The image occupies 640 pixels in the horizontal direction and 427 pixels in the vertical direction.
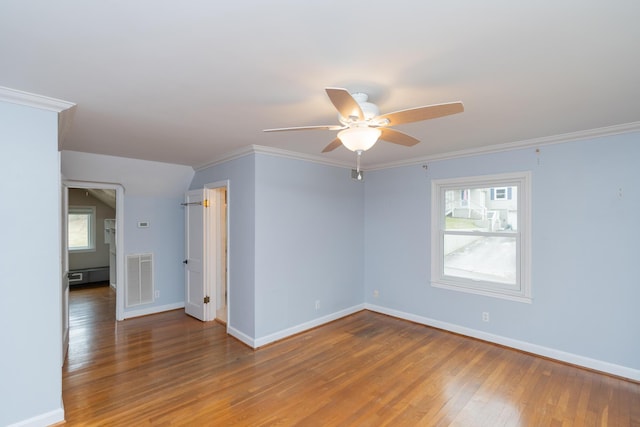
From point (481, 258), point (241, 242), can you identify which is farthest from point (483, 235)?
point (241, 242)

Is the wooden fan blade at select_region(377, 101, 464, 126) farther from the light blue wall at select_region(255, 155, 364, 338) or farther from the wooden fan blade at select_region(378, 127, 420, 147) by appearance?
the light blue wall at select_region(255, 155, 364, 338)

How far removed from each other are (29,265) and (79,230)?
631 cm

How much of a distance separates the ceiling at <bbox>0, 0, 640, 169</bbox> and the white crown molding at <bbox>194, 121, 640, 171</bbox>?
0.20 meters

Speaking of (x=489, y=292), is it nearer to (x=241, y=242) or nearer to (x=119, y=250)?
(x=241, y=242)

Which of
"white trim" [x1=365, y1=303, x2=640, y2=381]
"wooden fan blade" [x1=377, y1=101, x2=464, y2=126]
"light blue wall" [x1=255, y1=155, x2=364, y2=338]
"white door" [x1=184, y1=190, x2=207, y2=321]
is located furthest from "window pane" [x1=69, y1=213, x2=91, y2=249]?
"wooden fan blade" [x1=377, y1=101, x2=464, y2=126]

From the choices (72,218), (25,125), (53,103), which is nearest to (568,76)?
(53,103)

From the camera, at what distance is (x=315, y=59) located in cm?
167

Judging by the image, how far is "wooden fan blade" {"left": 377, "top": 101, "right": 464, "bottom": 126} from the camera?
5.32 ft

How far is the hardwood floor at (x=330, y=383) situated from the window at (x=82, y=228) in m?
4.17

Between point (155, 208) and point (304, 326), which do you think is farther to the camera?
point (155, 208)

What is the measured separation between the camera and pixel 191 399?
2613mm

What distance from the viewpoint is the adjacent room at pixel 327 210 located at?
1.51m

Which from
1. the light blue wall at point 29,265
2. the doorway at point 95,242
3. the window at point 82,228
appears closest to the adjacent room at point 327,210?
the light blue wall at point 29,265

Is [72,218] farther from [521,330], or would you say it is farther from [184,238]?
[521,330]
